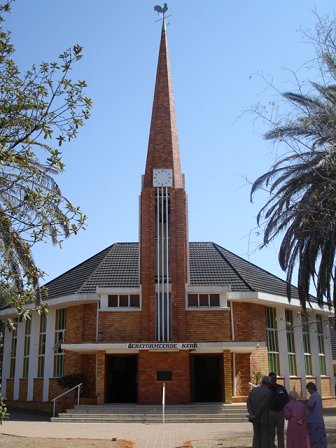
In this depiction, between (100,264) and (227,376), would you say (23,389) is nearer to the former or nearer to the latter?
(100,264)

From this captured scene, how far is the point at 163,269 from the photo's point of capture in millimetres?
24484

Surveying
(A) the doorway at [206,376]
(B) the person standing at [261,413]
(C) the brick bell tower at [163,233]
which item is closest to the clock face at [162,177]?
(C) the brick bell tower at [163,233]

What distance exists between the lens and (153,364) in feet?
74.6

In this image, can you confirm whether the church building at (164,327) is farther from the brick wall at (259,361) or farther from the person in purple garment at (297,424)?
the person in purple garment at (297,424)

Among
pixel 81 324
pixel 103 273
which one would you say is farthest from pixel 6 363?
pixel 103 273

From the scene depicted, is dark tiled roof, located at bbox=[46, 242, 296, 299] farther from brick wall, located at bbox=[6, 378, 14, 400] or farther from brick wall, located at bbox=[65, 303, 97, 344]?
brick wall, located at bbox=[6, 378, 14, 400]

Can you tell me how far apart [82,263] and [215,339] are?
35.7ft

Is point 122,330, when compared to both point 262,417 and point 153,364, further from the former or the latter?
point 262,417

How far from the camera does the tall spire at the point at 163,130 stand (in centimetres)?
2612

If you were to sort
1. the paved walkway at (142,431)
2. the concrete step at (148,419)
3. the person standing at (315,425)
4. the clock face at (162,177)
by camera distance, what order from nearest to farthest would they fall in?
the person standing at (315,425) → the paved walkway at (142,431) → the concrete step at (148,419) → the clock face at (162,177)

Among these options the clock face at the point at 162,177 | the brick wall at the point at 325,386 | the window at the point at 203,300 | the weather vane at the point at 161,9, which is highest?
the weather vane at the point at 161,9

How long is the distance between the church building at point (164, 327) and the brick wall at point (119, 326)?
0.15 feet

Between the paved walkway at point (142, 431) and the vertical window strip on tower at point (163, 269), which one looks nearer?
the paved walkway at point (142, 431)

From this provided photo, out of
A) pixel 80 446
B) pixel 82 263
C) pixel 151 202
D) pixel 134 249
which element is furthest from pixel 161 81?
pixel 80 446
